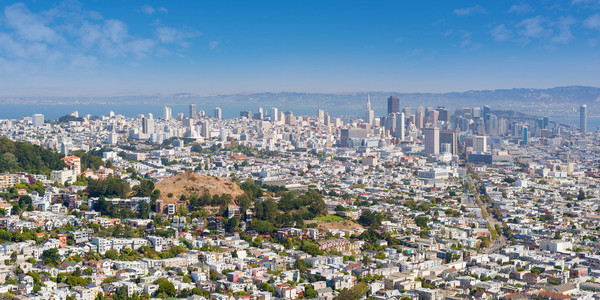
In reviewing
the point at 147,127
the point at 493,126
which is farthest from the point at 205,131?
the point at 493,126

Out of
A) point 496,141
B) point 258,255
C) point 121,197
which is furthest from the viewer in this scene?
point 496,141

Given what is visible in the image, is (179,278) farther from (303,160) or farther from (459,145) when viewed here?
(459,145)

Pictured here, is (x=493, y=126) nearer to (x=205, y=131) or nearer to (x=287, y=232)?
(x=205, y=131)

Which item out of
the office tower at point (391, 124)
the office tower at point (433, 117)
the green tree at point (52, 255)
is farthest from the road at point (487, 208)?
the office tower at point (433, 117)

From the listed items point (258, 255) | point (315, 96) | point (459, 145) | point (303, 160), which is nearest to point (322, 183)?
point (303, 160)

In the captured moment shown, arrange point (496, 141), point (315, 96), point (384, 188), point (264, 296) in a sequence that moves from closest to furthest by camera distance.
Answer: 1. point (264, 296)
2. point (384, 188)
3. point (496, 141)
4. point (315, 96)

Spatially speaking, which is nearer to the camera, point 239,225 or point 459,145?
point 239,225
